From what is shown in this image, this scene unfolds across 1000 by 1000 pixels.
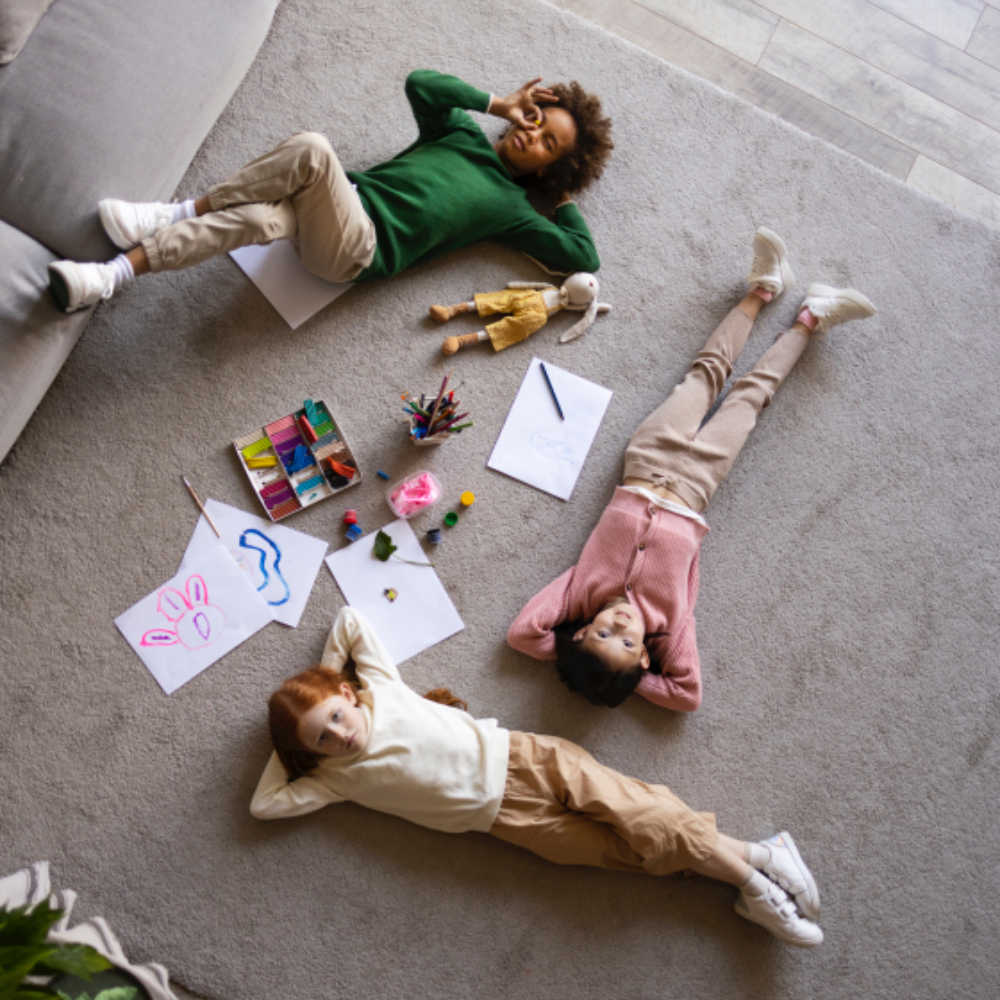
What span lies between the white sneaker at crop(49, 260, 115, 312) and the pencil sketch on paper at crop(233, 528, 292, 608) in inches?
21.7

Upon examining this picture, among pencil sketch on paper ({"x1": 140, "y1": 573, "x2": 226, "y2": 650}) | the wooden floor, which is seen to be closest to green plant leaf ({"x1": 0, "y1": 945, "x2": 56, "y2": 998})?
pencil sketch on paper ({"x1": 140, "y1": 573, "x2": 226, "y2": 650})

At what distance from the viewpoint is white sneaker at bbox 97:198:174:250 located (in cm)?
139

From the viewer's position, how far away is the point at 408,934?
60.4 inches

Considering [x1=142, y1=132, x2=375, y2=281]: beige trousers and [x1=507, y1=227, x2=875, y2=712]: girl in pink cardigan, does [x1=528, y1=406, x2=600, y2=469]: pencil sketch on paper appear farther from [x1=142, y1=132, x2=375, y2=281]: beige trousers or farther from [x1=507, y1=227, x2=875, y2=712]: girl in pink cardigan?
[x1=142, y1=132, x2=375, y2=281]: beige trousers

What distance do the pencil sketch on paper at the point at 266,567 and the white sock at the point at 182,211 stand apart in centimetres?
66

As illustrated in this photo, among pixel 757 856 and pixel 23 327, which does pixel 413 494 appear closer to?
pixel 23 327

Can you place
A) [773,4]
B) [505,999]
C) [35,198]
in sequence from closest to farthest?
[35,198]
[505,999]
[773,4]

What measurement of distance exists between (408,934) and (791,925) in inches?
32.0

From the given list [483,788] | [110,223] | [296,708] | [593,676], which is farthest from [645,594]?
[110,223]

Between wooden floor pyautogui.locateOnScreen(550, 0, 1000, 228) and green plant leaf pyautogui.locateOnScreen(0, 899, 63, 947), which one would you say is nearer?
green plant leaf pyautogui.locateOnScreen(0, 899, 63, 947)

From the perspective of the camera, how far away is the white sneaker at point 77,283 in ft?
4.40

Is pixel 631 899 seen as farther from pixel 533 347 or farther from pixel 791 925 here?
pixel 533 347

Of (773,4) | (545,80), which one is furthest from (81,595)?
(773,4)

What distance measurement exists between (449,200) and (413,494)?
26.2 inches
